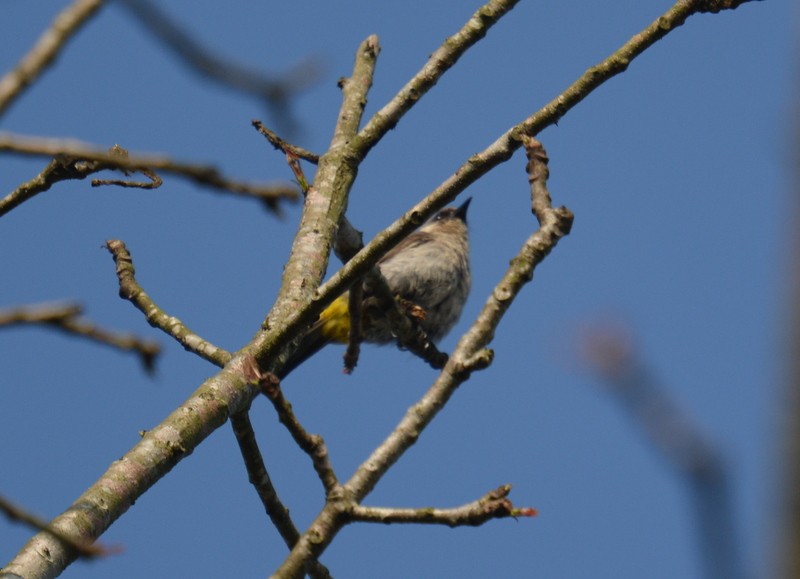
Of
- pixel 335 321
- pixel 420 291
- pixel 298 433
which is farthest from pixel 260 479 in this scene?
pixel 420 291

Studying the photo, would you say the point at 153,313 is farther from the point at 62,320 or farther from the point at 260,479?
the point at 62,320

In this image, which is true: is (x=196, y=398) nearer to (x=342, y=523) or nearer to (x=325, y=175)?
(x=342, y=523)

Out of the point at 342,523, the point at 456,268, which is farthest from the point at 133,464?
the point at 456,268

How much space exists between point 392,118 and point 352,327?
3.58 feet

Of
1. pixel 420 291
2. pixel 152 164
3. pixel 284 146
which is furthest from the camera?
pixel 420 291

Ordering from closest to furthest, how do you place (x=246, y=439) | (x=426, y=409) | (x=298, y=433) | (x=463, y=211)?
(x=426, y=409) → (x=298, y=433) → (x=246, y=439) → (x=463, y=211)

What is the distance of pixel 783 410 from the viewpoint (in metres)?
0.89

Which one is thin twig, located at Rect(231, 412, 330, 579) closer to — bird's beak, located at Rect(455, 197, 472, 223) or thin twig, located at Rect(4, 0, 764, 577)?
thin twig, located at Rect(4, 0, 764, 577)

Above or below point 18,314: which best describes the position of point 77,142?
above

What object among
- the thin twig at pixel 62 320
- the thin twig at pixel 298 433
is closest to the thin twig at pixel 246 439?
the thin twig at pixel 298 433

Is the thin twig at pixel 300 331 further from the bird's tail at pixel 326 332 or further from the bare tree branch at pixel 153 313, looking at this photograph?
the bird's tail at pixel 326 332

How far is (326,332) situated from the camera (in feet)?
25.0

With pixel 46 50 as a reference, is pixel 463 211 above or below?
above

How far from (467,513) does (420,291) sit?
5.51 m
